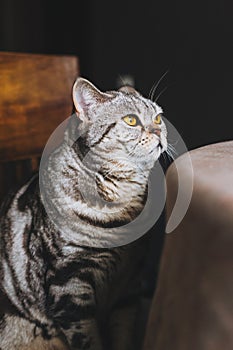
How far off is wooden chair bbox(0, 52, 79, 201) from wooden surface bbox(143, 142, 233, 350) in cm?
48

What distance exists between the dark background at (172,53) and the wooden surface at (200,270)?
1.62 feet

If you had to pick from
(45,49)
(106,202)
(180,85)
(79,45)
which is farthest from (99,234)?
(45,49)

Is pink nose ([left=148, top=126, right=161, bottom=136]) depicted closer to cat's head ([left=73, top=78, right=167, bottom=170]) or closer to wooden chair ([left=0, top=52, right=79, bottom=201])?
cat's head ([left=73, top=78, right=167, bottom=170])

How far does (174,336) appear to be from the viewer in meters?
0.63

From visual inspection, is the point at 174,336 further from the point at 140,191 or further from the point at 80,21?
the point at 80,21

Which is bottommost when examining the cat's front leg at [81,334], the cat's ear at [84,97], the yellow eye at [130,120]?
the cat's front leg at [81,334]

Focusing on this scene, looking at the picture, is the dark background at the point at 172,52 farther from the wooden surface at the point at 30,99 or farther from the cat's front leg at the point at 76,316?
the cat's front leg at the point at 76,316

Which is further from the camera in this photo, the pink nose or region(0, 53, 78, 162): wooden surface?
region(0, 53, 78, 162): wooden surface

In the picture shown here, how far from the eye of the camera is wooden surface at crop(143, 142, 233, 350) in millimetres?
559

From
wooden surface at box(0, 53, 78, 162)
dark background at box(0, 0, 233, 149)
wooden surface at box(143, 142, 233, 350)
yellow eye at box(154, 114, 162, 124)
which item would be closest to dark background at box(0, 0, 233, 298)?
dark background at box(0, 0, 233, 149)

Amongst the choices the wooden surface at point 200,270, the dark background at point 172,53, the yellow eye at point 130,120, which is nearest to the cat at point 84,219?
the yellow eye at point 130,120

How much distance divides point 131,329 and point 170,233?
33 centimetres

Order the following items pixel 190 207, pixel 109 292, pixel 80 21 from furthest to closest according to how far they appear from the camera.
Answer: pixel 80 21, pixel 109 292, pixel 190 207

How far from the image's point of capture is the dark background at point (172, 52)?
1.16m
